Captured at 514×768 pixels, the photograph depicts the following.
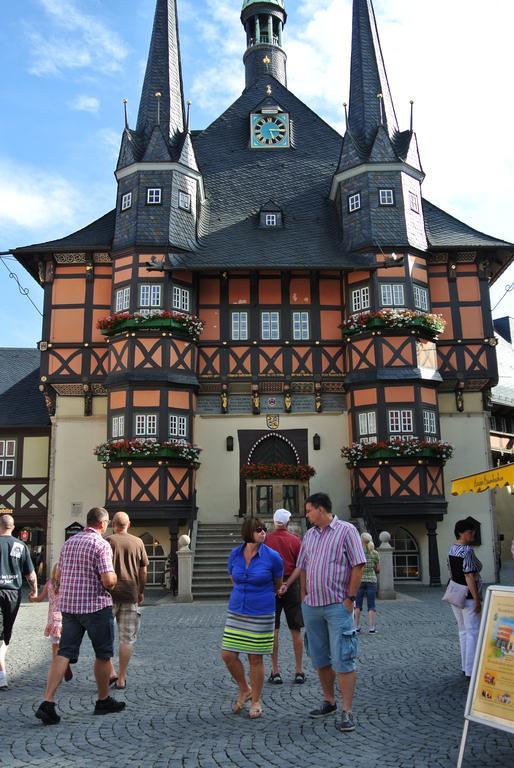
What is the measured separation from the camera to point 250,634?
23.7 feet

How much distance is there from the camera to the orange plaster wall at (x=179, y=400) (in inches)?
936

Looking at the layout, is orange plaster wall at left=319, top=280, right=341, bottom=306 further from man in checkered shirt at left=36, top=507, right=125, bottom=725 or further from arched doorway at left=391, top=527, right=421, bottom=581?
man in checkered shirt at left=36, top=507, right=125, bottom=725

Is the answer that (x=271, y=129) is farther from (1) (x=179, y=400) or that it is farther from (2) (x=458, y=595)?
(2) (x=458, y=595)

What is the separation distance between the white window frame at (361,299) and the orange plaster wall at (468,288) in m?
3.39

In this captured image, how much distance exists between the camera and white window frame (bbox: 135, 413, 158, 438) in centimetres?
2348


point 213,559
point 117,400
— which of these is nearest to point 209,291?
point 117,400

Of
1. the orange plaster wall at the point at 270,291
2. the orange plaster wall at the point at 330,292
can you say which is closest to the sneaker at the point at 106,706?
the orange plaster wall at the point at 270,291

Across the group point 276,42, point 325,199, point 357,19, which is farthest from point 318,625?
point 276,42

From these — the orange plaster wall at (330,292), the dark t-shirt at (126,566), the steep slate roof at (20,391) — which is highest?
the orange plaster wall at (330,292)

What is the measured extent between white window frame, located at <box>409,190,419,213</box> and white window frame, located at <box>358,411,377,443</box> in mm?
7114

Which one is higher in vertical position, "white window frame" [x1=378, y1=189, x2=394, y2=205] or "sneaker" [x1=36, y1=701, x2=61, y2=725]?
"white window frame" [x1=378, y1=189, x2=394, y2=205]

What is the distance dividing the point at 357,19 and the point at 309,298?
11.5 m

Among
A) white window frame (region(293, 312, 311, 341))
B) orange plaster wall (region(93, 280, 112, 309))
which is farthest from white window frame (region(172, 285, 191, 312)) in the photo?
white window frame (region(293, 312, 311, 341))

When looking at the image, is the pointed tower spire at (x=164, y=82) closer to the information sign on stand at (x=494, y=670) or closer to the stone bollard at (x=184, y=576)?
the stone bollard at (x=184, y=576)
